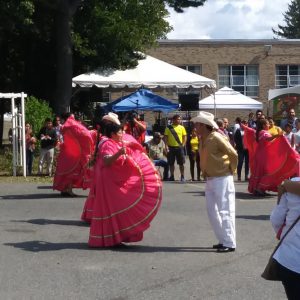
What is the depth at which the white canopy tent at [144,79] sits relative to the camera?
90.8 ft

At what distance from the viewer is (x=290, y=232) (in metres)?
5.11

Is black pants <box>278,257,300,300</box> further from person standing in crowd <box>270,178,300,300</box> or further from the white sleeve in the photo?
the white sleeve

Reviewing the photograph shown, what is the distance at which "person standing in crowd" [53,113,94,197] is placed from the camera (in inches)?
590

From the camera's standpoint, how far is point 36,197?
15.7 metres

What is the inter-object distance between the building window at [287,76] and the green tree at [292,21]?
187ft

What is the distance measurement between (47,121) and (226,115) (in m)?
29.3

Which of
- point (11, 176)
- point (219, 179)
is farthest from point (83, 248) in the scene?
point (11, 176)

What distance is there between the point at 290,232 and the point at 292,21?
10656 centimetres

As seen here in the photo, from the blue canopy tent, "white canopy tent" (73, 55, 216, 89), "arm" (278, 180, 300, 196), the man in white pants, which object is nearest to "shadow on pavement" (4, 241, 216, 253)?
the man in white pants

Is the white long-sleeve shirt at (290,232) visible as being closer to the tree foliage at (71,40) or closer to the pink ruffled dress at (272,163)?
the pink ruffled dress at (272,163)

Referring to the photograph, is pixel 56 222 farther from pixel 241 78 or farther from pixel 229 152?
pixel 241 78

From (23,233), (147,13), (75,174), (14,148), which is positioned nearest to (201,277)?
(23,233)

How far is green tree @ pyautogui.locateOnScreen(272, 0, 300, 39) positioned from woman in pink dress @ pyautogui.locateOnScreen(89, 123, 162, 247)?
328 feet

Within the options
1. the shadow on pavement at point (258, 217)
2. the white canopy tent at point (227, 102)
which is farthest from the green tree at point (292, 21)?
the shadow on pavement at point (258, 217)
